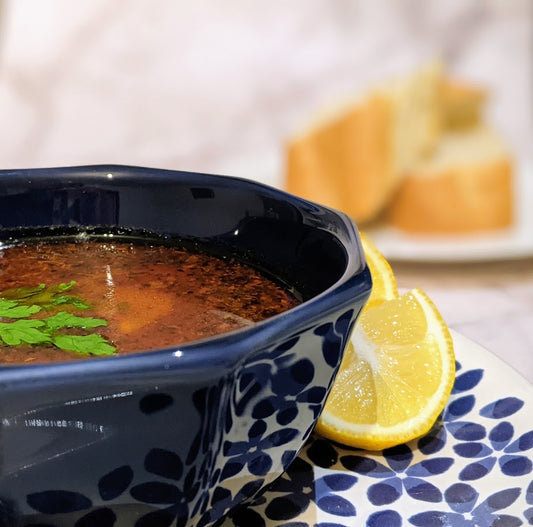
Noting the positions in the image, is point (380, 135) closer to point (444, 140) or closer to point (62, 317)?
point (444, 140)

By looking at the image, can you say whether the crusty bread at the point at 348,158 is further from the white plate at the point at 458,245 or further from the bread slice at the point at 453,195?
the white plate at the point at 458,245

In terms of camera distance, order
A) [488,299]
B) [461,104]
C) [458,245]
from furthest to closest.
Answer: [461,104] → [458,245] → [488,299]

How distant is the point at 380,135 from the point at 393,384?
139 cm

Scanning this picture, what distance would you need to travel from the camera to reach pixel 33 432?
539mm

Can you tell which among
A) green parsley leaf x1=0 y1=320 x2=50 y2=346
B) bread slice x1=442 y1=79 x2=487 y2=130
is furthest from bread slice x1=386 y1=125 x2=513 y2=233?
green parsley leaf x1=0 y1=320 x2=50 y2=346

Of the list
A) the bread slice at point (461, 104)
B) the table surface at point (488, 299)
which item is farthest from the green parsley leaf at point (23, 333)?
the bread slice at point (461, 104)

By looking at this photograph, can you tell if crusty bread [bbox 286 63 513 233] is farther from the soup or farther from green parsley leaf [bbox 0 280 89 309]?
green parsley leaf [bbox 0 280 89 309]

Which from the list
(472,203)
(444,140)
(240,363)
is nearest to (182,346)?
(240,363)

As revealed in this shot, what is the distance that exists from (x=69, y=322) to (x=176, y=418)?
7.7 inches

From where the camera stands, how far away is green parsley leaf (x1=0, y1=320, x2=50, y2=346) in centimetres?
69

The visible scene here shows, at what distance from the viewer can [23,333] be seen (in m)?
0.70

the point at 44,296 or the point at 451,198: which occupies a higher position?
the point at 44,296

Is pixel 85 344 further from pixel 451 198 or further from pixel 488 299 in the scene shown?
pixel 451 198

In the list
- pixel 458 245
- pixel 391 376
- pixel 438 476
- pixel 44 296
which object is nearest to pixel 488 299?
pixel 458 245
